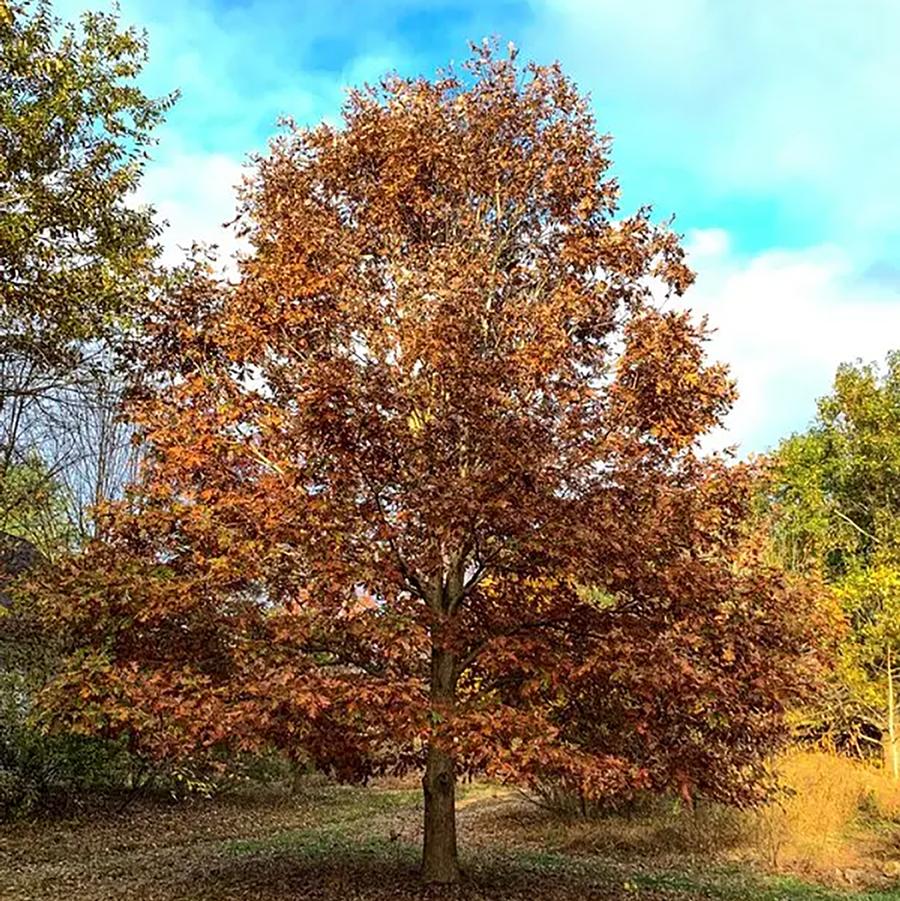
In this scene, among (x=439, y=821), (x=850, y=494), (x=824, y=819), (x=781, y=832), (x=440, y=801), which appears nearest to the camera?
(x=440, y=801)

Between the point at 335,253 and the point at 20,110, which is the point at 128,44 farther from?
the point at 335,253

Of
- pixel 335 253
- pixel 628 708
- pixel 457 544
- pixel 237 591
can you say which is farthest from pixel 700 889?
pixel 335 253

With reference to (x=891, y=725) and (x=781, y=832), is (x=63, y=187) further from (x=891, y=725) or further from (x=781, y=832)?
(x=891, y=725)

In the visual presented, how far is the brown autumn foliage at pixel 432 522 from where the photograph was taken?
7.52 m

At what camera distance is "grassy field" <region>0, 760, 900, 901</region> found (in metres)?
9.66

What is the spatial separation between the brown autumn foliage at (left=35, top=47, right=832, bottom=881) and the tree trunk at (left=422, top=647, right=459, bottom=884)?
36mm

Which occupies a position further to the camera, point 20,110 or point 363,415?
point 20,110

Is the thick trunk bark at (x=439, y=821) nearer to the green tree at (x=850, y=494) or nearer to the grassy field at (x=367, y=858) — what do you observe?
the grassy field at (x=367, y=858)

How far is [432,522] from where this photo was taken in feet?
24.4

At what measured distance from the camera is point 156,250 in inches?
433

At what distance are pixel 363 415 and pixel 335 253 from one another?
234 cm

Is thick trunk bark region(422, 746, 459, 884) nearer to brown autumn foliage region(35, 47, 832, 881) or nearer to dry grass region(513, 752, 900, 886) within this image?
brown autumn foliage region(35, 47, 832, 881)

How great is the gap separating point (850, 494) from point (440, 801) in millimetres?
23383

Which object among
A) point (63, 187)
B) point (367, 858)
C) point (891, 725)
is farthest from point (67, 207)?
point (891, 725)
